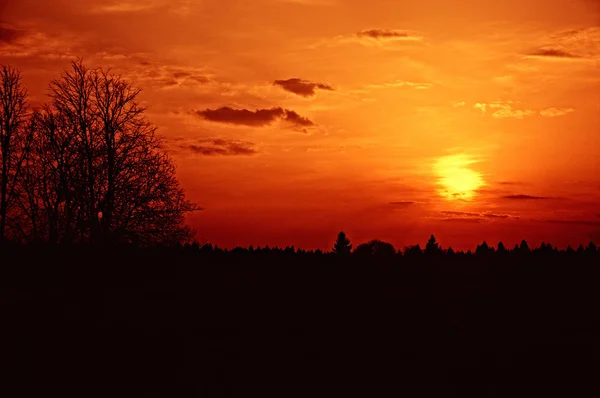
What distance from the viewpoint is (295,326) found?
48.9ft

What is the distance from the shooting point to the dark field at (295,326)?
13453 millimetres

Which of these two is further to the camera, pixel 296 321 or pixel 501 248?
pixel 501 248

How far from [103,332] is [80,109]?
95.3ft

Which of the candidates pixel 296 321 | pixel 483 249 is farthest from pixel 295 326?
pixel 483 249

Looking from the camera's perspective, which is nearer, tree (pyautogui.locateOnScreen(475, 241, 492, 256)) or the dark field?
the dark field

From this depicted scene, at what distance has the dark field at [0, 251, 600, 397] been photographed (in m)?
13.5

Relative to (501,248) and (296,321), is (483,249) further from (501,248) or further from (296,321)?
(296,321)

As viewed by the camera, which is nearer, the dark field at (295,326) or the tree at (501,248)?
the dark field at (295,326)

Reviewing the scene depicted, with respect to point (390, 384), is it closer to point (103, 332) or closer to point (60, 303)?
point (103, 332)

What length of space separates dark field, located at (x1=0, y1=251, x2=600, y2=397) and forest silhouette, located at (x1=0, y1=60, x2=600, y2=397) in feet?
0.09

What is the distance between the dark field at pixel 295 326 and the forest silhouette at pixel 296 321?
0.09 ft

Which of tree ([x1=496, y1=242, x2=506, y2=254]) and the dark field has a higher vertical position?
tree ([x1=496, y1=242, x2=506, y2=254])

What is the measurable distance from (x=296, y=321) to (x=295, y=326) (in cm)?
12

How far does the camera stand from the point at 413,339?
50.0ft
